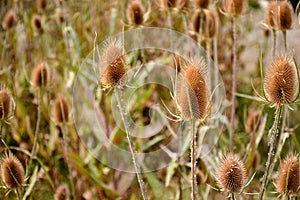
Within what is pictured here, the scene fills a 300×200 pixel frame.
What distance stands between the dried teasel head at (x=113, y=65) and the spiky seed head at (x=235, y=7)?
21.6 inches

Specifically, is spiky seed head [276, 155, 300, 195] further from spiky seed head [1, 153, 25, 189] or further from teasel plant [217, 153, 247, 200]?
spiky seed head [1, 153, 25, 189]

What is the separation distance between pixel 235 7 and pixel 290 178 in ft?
1.94

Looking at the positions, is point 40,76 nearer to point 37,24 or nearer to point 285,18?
point 285,18

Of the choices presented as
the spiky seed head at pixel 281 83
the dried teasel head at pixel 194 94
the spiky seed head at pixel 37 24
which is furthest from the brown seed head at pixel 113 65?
the spiky seed head at pixel 37 24

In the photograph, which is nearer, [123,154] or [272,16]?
[272,16]

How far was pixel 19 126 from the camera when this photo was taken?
2109 mm

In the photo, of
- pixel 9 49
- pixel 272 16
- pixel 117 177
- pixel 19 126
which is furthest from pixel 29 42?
pixel 272 16

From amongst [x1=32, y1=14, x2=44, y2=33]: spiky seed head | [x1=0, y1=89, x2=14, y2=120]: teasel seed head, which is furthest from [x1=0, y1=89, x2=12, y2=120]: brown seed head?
[x1=32, y1=14, x2=44, y2=33]: spiky seed head

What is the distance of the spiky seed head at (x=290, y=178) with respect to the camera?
93 centimetres

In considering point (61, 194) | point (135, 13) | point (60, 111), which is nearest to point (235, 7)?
point (135, 13)

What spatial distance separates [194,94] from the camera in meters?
0.84

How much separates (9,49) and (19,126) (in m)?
0.61

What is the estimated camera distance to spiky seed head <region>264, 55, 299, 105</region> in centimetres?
90

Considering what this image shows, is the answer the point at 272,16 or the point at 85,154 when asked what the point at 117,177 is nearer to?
the point at 85,154
